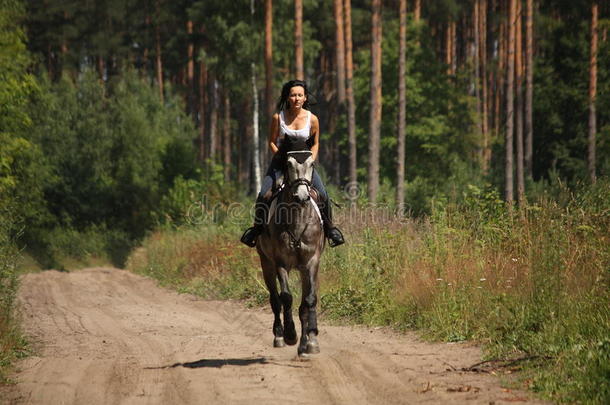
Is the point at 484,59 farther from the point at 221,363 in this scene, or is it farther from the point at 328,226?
the point at 221,363

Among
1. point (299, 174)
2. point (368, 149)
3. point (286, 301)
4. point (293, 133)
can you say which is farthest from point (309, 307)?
point (368, 149)

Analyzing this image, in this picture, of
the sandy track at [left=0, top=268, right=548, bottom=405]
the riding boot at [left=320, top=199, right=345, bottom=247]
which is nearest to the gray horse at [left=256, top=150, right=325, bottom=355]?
the riding boot at [left=320, top=199, right=345, bottom=247]

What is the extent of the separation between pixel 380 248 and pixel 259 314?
2791 mm

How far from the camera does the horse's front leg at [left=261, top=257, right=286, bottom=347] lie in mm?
10984

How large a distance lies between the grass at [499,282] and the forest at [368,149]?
0.04 meters

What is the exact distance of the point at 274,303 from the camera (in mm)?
11117

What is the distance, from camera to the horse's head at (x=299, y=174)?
9.37m

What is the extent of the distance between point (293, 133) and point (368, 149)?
2399cm

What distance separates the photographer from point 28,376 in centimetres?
934

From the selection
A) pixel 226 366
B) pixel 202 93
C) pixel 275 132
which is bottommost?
pixel 226 366

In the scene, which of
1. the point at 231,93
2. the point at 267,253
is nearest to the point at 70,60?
the point at 231,93

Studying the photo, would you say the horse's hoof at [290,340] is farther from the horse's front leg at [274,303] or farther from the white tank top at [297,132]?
the white tank top at [297,132]

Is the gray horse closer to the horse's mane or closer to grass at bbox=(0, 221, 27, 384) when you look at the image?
the horse's mane

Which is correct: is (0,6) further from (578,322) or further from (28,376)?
(578,322)
